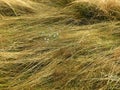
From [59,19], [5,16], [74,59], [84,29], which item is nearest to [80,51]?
[74,59]

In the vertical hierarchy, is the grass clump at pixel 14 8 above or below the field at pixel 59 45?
above

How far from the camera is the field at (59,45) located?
3459 mm

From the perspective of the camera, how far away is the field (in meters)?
3.46

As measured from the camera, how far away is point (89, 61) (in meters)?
3.62

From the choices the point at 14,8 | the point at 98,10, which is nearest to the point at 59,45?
the point at 98,10

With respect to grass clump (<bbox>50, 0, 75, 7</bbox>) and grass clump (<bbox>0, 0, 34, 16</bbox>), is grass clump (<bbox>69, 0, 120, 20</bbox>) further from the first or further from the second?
grass clump (<bbox>0, 0, 34, 16</bbox>)

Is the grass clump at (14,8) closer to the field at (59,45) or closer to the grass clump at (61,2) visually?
the field at (59,45)

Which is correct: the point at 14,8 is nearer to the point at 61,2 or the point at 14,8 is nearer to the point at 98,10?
the point at 61,2

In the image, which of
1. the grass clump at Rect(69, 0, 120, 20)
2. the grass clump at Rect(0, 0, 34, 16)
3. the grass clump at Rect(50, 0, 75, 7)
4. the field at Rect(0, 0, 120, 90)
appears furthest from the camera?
the grass clump at Rect(50, 0, 75, 7)

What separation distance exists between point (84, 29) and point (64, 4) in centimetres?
84

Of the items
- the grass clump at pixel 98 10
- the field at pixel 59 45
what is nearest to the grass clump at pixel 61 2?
the field at pixel 59 45

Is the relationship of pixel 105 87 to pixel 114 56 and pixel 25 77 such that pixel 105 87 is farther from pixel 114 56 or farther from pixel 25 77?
pixel 25 77

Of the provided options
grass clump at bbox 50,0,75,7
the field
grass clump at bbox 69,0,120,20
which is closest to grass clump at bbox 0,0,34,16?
the field

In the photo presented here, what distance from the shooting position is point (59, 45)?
3.99m
